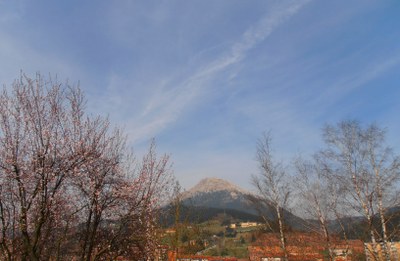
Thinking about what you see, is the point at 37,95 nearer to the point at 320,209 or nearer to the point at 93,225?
the point at 93,225

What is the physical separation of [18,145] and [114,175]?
3.10 meters

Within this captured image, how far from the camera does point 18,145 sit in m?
9.37

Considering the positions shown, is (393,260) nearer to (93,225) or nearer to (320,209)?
(320,209)

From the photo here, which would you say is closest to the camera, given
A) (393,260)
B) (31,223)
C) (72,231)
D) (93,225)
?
(31,223)

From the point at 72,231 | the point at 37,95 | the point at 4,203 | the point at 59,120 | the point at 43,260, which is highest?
the point at 37,95

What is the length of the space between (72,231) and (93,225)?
4.52 feet

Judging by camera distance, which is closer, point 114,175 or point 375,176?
point 114,175

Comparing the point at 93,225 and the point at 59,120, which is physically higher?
the point at 59,120

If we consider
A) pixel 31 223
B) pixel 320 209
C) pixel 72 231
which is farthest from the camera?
pixel 320 209

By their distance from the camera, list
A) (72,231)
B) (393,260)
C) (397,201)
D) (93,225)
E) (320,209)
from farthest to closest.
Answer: (393,260)
(320,209)
(397,201)
(72,231)
(93,225)

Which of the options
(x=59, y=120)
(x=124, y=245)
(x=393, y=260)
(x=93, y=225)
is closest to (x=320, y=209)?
(x=393, y=260)

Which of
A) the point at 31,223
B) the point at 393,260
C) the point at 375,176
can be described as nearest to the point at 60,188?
the point at 31,223

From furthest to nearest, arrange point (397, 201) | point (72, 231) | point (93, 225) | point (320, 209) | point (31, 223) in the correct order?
point (320, 209), point (397, 201), point (72, 231), point (93, 225), point (31, 223)

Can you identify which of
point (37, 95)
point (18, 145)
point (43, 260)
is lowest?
point (43, 260)
